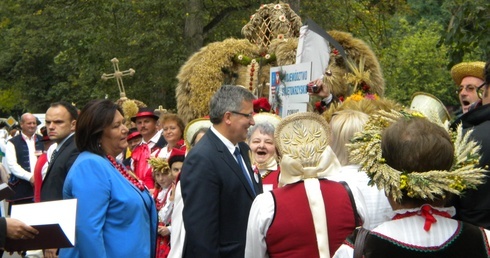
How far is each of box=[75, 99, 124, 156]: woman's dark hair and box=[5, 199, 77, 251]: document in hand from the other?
610 mm

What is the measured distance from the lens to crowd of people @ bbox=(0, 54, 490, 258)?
320 cm

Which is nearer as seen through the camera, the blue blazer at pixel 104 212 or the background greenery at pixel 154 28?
the blue blazer at pixel 104 212

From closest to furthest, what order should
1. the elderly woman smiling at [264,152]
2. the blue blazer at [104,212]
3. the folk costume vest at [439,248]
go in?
the folk costume vest at [439,248] < the blue blazer at [104,212] < the elderly woman smiling at [264,152]

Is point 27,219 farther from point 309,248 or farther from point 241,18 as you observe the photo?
point 241,18

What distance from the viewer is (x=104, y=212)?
513cm

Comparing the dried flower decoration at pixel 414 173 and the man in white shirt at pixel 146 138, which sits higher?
the dried flower decoration at pixel 414 173

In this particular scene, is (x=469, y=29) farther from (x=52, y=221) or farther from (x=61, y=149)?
(x=52, y=221)

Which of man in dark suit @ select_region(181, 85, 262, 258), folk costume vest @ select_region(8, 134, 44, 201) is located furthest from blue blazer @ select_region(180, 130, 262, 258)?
folk costume vest @ select_region(8, 134, 44, 201)

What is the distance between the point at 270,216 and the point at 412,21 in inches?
1624

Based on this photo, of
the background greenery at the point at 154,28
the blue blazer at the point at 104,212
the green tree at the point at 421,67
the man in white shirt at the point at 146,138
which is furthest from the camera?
the green tree at the point at 421,67

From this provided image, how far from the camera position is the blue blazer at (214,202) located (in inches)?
202

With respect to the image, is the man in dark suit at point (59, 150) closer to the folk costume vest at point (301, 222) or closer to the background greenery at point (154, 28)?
the folk costume vest at point (301, 222)

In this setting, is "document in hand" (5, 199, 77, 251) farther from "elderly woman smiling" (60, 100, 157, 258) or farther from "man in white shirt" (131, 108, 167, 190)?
"man in white shirt" (131, 108, 167, 190)

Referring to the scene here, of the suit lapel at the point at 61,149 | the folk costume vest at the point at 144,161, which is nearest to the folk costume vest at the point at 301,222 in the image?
the suit lapel at the point at 61,149
